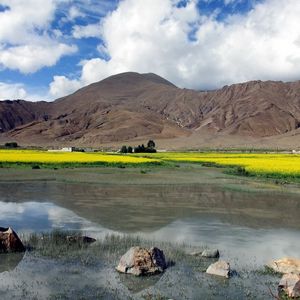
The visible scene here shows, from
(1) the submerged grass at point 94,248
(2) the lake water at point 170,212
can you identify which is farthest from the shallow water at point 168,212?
(1) the submerged grass at point 94,248

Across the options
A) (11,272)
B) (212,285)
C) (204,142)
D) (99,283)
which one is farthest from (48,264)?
(204,142)

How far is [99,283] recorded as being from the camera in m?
11.3

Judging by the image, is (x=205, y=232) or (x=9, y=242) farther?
(x=205, y=232)

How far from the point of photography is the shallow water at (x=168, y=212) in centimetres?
1645

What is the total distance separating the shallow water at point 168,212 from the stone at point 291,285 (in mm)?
2085

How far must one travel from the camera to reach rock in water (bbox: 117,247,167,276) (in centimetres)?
1202

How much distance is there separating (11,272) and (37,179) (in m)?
25.0

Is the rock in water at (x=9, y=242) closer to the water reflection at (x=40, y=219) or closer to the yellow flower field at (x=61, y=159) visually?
the water reflection at (x=40, y=219)

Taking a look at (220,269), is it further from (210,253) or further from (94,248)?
(94,248)

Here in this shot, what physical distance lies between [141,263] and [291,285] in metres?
3.68

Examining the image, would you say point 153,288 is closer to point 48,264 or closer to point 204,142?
point 48,264

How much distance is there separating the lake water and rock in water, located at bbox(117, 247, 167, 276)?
2.57m

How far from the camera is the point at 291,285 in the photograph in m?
10.6

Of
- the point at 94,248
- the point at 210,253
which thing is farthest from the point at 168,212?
the point at 210,253
